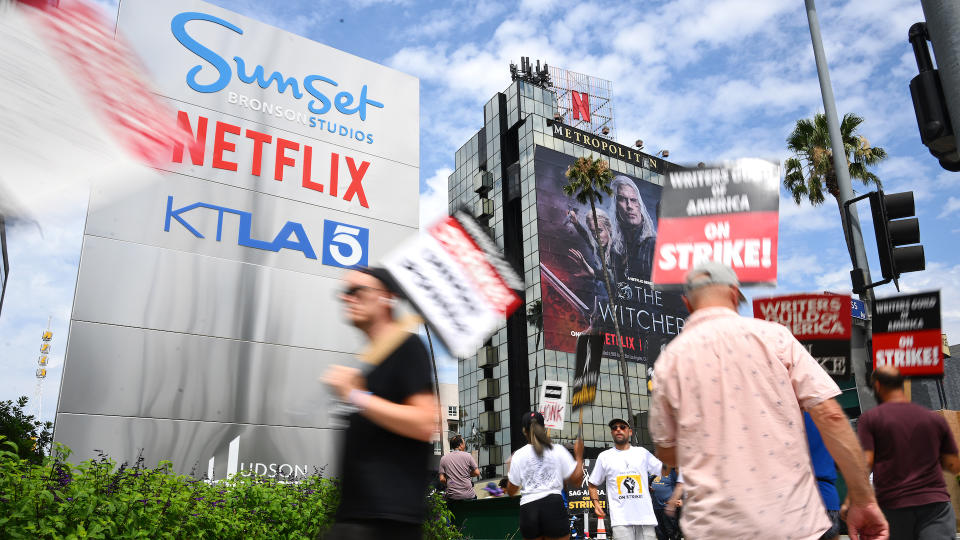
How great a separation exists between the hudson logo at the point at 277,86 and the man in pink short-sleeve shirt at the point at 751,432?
400 inches

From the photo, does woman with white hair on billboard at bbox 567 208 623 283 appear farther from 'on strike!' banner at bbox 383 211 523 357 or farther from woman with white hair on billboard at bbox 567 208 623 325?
'on strike!' banner at bbox 383 211 523 357

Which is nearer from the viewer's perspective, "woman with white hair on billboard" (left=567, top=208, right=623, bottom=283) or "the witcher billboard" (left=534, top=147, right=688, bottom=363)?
"the witcher billboard" (left=534, top=147, right=688, bottom=363)

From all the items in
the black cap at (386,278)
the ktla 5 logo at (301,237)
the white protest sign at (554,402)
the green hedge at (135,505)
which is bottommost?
the green hedge at (135,505)

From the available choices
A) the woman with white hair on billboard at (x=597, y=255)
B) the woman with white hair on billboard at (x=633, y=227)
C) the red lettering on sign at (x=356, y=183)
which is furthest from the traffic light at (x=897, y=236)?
the woman with white hair on billboard at (x=633, y=227)

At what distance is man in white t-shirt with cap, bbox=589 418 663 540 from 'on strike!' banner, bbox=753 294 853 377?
96.4 inches

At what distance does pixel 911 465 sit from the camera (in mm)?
4656

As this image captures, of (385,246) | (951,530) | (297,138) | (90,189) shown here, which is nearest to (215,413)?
(385,246)

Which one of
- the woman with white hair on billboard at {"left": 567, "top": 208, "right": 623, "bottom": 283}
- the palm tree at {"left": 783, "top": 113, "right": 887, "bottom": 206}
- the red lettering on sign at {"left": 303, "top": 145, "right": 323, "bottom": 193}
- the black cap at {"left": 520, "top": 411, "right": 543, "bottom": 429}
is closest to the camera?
the black cap at {"left": 520, "top": 411, "right": 543, "bottom": 429}

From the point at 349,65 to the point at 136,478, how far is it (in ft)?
30.1

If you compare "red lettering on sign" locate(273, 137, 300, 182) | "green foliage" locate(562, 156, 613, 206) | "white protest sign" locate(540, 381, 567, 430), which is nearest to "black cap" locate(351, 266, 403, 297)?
"white protest sign" locate(540, 381, 567, 430)

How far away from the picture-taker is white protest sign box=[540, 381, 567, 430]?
10801 millimetres

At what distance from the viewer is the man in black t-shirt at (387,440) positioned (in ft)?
8.24

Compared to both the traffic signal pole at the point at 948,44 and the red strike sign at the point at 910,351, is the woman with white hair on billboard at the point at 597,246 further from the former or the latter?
the traffic signal pole at the point at 948,44

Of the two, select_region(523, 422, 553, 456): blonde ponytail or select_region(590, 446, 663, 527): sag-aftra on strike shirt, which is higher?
select_region(523, 422, 553, 456): blonde ponytail
